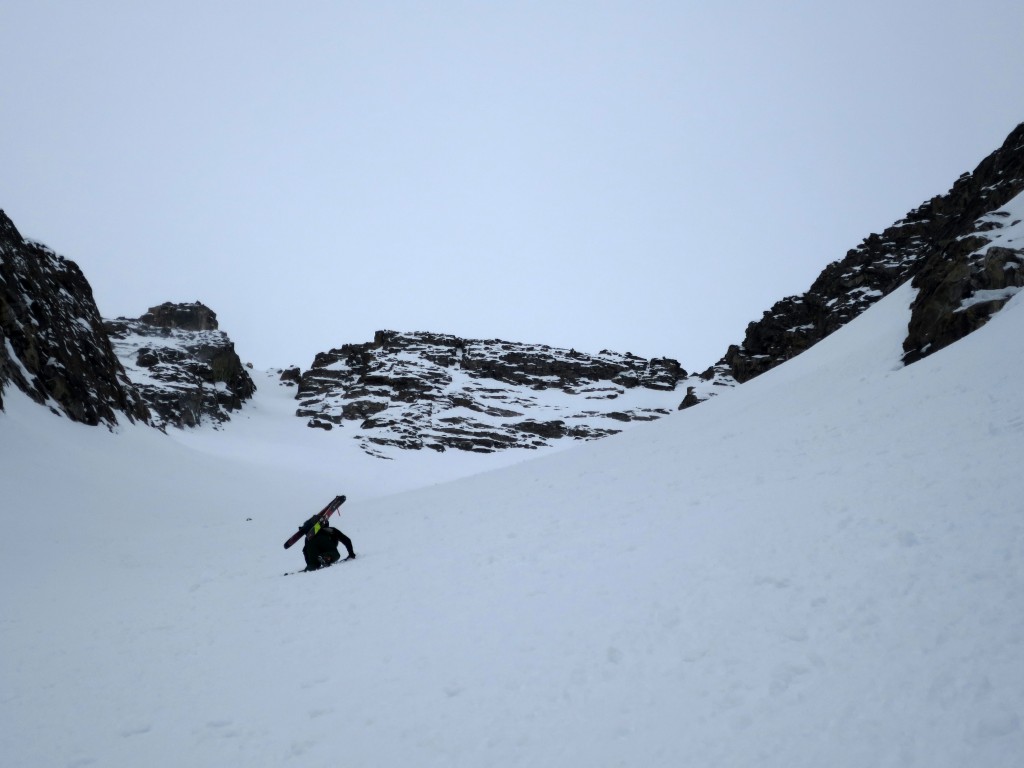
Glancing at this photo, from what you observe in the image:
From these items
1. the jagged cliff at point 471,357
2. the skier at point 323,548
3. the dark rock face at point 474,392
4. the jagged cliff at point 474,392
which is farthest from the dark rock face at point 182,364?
the skier at point 323,548

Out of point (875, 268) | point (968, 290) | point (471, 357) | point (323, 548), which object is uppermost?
point (471, 357)

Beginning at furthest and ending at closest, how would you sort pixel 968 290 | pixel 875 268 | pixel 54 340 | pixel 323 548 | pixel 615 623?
1. pixel 875 268
2. pixel 54 340
3. pixel 968 290
4. pixel 323 548
5. pixel 615 623

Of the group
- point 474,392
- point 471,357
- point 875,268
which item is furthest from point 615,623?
point 471,357

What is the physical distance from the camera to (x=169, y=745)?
6961 mm

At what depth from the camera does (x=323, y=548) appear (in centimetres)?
1534

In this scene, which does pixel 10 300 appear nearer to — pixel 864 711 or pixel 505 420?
pixel 864 711

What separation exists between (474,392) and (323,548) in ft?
298

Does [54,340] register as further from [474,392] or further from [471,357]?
[471,357]

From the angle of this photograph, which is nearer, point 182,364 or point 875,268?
A: point 875,268

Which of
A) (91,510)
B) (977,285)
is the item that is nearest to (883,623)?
(977,285)

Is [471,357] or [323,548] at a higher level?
[471,357]

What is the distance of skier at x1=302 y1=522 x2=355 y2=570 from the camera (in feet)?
49.8

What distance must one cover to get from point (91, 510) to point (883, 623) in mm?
27314

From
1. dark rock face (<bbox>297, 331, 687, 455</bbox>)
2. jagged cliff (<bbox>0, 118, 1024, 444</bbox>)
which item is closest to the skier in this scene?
jagged cliff (<bbox>0, 118, 1024, 444</bbox>)
